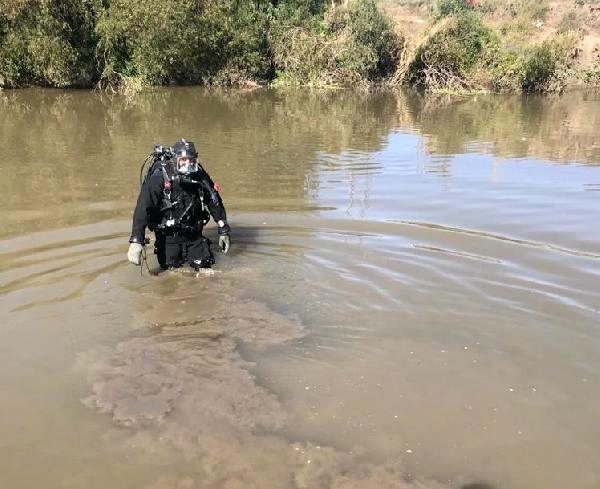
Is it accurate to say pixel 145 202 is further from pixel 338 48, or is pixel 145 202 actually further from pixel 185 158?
pixel 338 48

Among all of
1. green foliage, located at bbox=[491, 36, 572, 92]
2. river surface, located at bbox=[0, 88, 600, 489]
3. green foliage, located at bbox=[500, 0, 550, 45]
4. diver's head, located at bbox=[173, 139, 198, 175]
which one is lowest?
river surface, located at bbox=[0, 88, 600, 489]

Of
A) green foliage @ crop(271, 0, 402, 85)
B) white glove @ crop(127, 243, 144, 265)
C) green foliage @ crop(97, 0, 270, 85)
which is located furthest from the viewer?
green foliage @ crop(271, 0, 402, 85)

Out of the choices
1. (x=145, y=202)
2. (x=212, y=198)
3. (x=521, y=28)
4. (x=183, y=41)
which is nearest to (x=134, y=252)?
(x=145, y=202)

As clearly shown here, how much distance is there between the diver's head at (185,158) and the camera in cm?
551

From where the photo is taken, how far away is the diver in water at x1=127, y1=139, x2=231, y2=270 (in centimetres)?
567

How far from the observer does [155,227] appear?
237 inches

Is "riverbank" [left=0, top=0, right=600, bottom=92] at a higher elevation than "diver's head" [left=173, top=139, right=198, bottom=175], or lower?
higher

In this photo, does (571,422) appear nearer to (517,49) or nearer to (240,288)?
(240,288)

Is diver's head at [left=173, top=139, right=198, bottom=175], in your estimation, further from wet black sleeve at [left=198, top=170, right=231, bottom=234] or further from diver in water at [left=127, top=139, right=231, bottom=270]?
wet black sleeve at [left=198, top=170, right=231, bottom=234]

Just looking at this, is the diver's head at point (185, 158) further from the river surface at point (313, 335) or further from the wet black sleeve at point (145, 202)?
the river surface at point (313, 335)

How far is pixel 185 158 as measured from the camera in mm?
5512

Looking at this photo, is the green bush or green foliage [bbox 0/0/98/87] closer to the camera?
green foliage [bbox 0/0/98/87]

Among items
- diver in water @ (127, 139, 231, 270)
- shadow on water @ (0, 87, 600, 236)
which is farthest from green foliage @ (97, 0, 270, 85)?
diver in water @ (127, 139, 231, 270)

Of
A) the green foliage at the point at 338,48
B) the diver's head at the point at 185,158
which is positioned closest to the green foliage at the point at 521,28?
the green foliage at the point at 338,48
